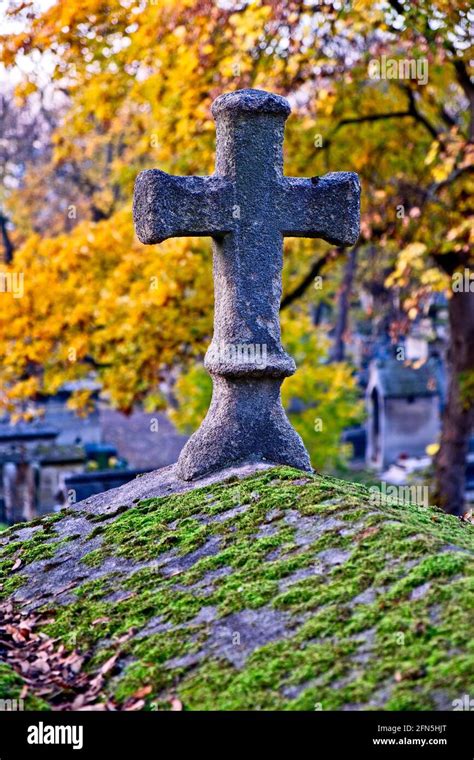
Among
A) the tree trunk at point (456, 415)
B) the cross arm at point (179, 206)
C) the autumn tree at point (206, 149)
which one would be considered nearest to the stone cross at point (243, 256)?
the cross arm at point (179, 206)

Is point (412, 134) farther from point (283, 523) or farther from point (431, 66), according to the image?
point (283, 523)

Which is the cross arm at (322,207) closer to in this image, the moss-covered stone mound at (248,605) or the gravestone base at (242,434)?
the gravestone base at (242,434)

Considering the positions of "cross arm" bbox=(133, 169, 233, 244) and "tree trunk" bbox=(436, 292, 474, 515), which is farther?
"tree trunk" bbox=(436, 292, 474, 515)

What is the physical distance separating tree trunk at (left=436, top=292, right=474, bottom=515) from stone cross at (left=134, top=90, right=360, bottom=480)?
7.06 m

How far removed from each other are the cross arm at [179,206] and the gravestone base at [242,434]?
768 mm

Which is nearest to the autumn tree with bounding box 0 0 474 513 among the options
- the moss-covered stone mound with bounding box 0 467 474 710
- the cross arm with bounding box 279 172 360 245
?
the cross arm with bounding box 279 172 360 245

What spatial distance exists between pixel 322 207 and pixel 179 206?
2.60 feet

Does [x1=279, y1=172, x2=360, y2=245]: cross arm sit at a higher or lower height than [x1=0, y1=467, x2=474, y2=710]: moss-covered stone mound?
higher

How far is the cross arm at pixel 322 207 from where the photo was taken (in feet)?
15.9

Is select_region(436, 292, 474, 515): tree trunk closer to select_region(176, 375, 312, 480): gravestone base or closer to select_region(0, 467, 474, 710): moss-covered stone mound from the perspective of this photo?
select_region(176, 375, 312, 480): gravestone base

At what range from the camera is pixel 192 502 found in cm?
433

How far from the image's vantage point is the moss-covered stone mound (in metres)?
3.04

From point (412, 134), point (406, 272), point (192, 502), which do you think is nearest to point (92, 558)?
point (192, 502)
